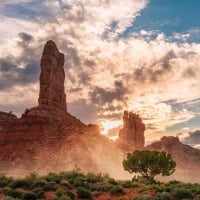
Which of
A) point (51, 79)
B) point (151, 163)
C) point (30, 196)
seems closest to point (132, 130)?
point (51, 79)

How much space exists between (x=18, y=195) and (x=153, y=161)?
26354 millimetres

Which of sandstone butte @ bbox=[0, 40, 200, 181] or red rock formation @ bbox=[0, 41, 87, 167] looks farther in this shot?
red rock formation @ bbox=[0, 41, 87, 167]

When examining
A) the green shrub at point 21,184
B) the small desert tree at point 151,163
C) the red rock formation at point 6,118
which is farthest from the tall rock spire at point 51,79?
the green shrub at point 21,184

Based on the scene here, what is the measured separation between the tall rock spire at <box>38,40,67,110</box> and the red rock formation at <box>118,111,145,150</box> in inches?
2075

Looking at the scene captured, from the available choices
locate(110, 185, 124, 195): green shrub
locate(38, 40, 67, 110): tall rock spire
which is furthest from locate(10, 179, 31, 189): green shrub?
locate(38, 40, 67, 110): tall rock spire

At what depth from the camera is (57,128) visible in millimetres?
97875

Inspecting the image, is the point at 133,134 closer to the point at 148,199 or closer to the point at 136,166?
the point at 136,166

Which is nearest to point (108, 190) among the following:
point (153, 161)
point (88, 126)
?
point (153, 161)

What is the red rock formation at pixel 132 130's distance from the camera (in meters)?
162

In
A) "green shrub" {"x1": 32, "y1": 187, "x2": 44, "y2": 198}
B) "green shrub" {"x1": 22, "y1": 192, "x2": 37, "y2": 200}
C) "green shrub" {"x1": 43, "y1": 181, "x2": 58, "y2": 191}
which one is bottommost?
"green shrub" {"x1": 22, "y1": 192, "x2": 37, "y2": 200}

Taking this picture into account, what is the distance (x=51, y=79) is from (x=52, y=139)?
20.7 metres

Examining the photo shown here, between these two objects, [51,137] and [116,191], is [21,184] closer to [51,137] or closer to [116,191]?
[116,191]

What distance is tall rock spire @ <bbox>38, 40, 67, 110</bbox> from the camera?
4215 inches

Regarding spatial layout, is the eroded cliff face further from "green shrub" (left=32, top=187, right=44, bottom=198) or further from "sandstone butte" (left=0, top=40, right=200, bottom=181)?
"green shrub" (left=32, top=187, right=44, bottom=198)
